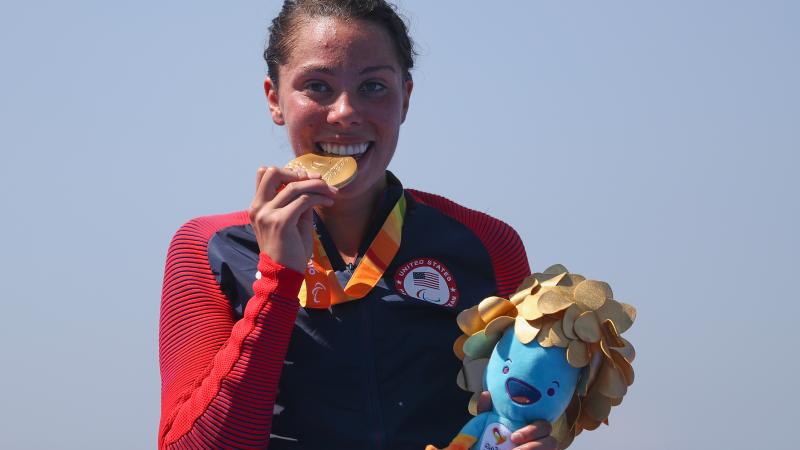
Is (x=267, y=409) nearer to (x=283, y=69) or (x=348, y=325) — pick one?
(x=348, y=325)

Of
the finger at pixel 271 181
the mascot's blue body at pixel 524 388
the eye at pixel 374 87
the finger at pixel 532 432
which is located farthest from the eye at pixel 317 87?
the finger at pixel 532 432

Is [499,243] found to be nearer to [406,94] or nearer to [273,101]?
[406,94]

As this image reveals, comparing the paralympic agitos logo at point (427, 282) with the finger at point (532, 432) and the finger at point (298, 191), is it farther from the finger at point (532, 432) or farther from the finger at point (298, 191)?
the finger at point (532, 432)

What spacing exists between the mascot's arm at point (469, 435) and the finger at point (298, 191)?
3.02 ft

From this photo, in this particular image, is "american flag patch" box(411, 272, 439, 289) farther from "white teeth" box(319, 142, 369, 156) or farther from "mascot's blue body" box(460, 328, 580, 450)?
"mascot's blue body" box(460, 328, 580, 450)

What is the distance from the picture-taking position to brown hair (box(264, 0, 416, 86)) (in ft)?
18.1

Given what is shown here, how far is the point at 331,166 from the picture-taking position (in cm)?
529

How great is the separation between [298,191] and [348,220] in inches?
24.6

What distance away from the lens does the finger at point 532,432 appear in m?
4.80

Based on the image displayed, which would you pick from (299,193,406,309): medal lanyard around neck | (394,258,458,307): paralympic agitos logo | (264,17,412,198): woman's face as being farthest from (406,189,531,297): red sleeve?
(264,17,412,198): woman's face

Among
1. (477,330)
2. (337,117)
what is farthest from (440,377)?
(337,117)

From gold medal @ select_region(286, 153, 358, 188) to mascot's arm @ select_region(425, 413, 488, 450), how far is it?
95 cm

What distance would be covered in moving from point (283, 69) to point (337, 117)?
0.38 meters

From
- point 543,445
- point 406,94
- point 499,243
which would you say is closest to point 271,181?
point 406,94
